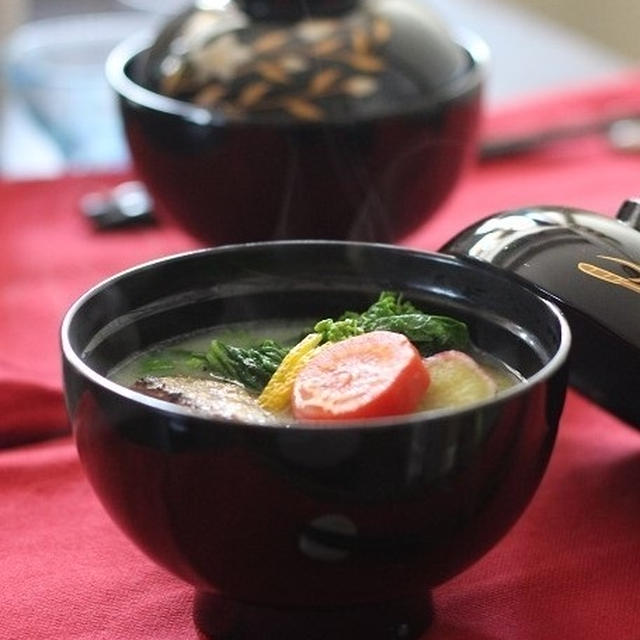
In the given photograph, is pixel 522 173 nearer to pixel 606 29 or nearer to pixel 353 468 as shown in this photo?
pixel 353 468

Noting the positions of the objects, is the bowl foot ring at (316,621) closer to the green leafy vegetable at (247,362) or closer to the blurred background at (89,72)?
the green leafy vegetable at (247,362)

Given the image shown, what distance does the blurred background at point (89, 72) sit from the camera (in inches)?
49.3

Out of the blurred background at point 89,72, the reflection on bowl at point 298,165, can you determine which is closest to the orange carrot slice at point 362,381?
the reflection on bowl at point 298,165

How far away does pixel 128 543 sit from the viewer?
0.68 meters

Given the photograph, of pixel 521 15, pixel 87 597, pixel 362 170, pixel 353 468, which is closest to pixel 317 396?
pixel 353 468

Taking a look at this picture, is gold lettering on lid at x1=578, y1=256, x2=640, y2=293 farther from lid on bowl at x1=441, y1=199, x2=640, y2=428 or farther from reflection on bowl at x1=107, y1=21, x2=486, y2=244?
reflection on bowl at x1=107, y1=21, x2=486, y2=244

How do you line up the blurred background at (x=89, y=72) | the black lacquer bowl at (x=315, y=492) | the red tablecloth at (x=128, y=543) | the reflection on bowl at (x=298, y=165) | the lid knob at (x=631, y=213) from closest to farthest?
the black lacquer bowl at (x=315, y=492) → the red tablecloth at (x=128, y=543) → the lid knob at (x=631, y=213) → the reflection on bowl at (x=298, y=165) → the blurred background at (x=89, y=72)

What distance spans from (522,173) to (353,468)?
0.77 meters

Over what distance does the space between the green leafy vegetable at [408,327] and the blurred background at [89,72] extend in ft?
1.41

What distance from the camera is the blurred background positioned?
1252 mm

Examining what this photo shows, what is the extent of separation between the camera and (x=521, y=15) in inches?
78.5

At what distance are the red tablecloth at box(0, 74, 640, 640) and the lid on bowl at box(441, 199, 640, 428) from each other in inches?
2.4

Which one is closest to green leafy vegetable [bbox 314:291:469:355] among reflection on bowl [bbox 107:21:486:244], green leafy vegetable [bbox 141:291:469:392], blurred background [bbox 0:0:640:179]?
green leafy vegetable [bbox 141:291:469:392]

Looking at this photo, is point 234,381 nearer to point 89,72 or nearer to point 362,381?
point 362,381
